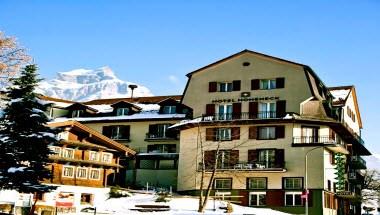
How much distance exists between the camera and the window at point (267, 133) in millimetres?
60812

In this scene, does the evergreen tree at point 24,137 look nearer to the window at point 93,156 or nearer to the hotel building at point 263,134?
the window at point 93,156

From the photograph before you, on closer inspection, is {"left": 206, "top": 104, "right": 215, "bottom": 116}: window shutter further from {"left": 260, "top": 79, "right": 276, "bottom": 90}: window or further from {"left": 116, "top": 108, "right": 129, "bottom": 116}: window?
{"left": 116, "top": 108, "right": 129, "bottom": 116}: window

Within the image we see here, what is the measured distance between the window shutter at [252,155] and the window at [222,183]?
345cm

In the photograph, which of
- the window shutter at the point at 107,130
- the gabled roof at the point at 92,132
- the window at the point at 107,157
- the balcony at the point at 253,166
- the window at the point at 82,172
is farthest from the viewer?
the window shutter at the point at 107,130

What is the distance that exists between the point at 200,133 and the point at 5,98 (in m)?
32.1

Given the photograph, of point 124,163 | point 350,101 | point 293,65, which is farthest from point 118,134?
point 350,101

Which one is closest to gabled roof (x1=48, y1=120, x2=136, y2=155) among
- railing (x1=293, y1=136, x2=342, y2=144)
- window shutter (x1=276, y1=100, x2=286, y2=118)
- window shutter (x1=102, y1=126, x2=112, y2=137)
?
window shutter (x1=102, y1=126, x2=112, y2=137)

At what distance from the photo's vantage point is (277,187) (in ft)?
195

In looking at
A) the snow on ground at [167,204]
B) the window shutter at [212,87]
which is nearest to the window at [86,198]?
the snow on ground at [167,204]

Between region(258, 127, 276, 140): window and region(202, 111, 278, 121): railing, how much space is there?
4.47 ft

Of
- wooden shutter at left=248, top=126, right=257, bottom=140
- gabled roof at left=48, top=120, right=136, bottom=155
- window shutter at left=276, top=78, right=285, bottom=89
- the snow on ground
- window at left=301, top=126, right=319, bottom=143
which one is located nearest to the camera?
the snow on ground

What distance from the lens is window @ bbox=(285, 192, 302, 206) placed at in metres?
58.0

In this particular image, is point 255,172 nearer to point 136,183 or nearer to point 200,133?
point 200,133

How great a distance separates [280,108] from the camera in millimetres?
61312
